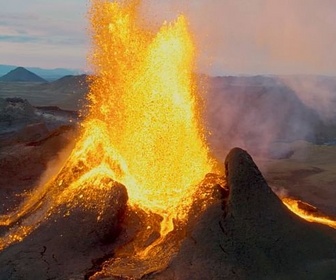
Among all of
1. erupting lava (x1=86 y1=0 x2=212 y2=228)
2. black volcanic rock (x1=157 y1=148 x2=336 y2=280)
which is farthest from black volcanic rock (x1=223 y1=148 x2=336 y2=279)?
erupting lava (x1=86 y1=0 x2=212 y2=228)

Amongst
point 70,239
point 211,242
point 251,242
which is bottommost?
point 70,239

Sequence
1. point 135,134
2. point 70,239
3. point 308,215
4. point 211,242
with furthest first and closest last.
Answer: point 135,134
point 308,215
point 70,239
point 211,242

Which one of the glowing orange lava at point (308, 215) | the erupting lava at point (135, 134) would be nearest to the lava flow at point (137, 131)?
the erupting lava at point (135, 134)

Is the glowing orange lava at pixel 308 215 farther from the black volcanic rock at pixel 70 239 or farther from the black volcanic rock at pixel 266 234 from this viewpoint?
the black volcanic rock at pixel 70 239

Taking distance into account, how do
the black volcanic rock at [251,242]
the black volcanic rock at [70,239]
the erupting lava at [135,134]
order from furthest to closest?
the erupting lava at [135,134], the black volcanic rock at [70,239], the black volcanic rock at [251,242]

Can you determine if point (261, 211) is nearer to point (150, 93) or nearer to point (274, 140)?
point (150, 93)

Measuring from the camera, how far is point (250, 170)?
13.6 metres

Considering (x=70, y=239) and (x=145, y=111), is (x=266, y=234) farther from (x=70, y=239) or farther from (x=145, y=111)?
(x=145, y=111)

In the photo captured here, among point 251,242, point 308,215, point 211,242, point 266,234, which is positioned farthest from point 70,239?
point 308,215

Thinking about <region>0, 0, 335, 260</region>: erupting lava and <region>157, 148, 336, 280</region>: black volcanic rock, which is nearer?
<region>157, 148, 336, 280</region>: black volcanic rock

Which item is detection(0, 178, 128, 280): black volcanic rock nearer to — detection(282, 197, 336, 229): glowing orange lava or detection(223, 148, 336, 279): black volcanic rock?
detection(223, 148, 336, 279): black volcanic rock

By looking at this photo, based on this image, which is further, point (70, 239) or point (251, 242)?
point (70, 239)

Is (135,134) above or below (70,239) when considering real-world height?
above

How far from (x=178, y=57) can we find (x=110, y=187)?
10.8 m
